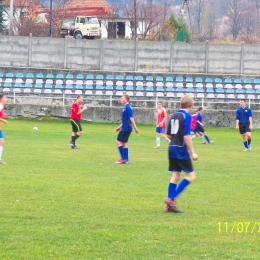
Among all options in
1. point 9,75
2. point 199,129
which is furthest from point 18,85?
point 199,129

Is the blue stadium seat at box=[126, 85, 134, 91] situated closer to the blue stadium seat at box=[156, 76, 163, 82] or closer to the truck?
the blue stadium seat at box=[156, 76, 163, 82]

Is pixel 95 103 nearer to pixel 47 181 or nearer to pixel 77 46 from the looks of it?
pixel 77 46

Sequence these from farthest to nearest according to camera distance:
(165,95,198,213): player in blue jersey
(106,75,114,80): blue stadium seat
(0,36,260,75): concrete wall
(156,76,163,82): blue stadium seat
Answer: (0,36,260,75): concrete wall
(156,76,163,82): blue stadium seat
(106,75,114,80): blue stadium seat
(165,95,198,213): player in blue jersey

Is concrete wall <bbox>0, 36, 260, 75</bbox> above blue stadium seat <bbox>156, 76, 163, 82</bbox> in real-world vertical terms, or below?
above

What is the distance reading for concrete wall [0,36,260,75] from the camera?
4112cm

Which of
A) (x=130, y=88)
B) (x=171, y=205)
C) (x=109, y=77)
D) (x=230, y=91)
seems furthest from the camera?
(x=109, y=77)

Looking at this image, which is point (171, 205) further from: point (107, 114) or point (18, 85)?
point (18, 85)

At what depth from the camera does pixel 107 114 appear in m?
34.9

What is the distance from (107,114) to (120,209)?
84.1 feet

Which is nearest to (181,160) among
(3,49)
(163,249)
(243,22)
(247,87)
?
(163,249)

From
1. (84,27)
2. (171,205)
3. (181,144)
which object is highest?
(84,27)

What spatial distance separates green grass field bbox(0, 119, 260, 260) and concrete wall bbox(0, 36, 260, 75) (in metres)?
23.3

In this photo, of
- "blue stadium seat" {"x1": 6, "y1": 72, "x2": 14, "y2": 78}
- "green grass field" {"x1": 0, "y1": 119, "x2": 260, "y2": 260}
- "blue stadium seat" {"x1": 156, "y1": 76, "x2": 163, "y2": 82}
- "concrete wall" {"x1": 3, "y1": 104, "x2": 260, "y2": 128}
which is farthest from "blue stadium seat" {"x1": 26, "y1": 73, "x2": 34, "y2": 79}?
"green grass field" {"x1": 0, "y1": 119, "x2": 260, "y2": 260}

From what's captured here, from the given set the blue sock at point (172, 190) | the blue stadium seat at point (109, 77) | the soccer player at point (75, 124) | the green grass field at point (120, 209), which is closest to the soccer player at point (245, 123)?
the green grass field at point (120, 209)
